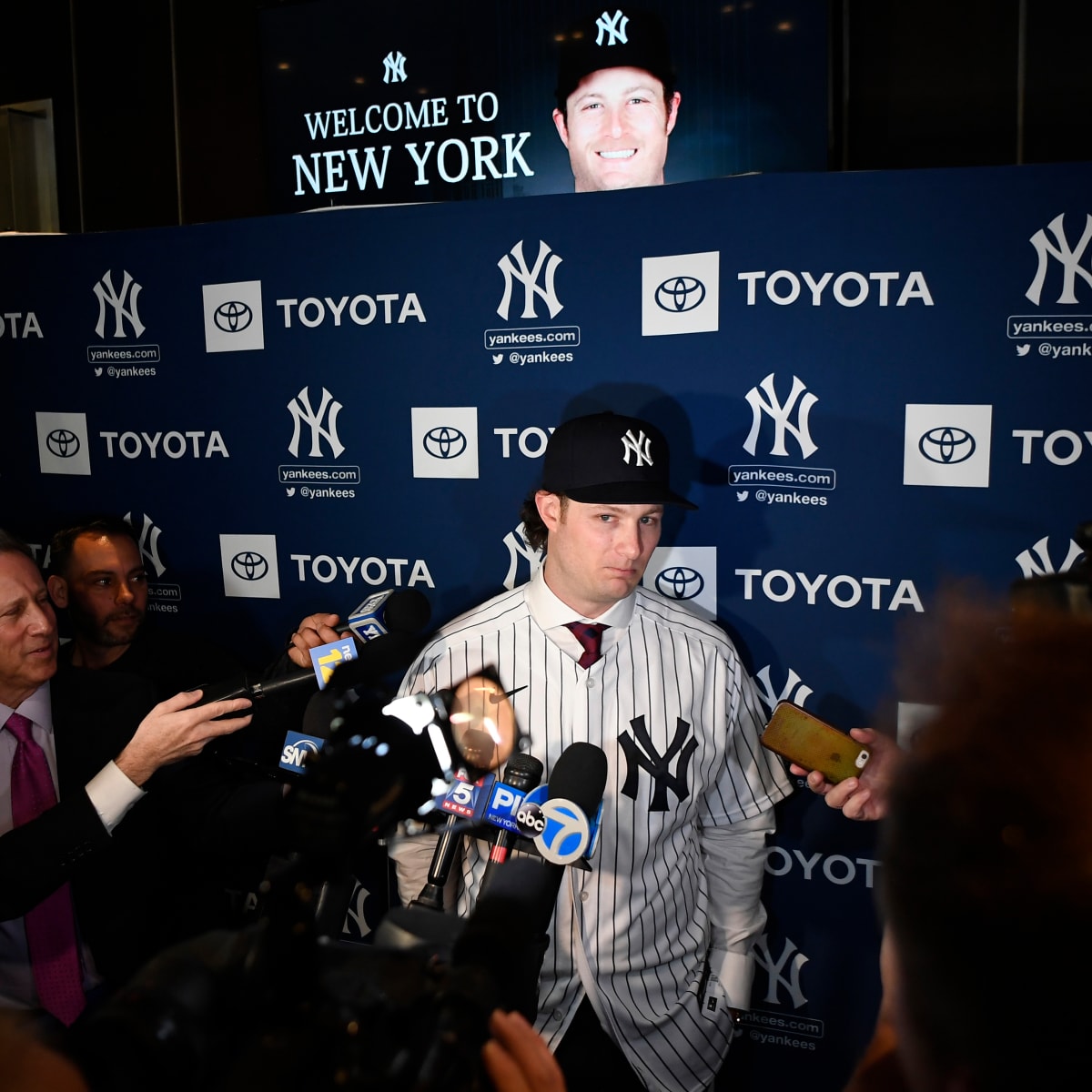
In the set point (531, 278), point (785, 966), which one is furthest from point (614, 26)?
point (785, 966)

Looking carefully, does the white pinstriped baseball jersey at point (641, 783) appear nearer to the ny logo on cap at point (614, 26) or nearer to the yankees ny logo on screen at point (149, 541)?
the yankees ny logo on screen at point (149, 541)

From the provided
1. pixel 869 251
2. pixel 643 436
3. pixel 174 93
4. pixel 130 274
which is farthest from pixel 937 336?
pixel 174 93

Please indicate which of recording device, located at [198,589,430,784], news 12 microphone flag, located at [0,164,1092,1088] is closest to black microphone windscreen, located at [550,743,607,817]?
recording device, located at [198,589,430,784]

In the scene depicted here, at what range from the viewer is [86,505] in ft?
8.52

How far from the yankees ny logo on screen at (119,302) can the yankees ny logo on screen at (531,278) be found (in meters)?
1.14

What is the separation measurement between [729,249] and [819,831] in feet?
4.76

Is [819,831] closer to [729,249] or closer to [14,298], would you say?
[729,249]

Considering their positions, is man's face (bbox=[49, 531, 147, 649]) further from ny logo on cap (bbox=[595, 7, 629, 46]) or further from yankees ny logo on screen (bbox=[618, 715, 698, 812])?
ny logo on cap (bbox=[595, 7, 629, 46])

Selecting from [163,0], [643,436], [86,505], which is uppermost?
[163,0]

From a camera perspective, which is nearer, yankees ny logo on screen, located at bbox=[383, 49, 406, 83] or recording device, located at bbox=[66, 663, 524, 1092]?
recording device, located at bbox=[66, 663, 524, 1092]

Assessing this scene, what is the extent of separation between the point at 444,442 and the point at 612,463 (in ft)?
2.14

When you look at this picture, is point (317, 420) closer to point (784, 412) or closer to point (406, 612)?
point (406, 612)

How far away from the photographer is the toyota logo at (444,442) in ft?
7.32

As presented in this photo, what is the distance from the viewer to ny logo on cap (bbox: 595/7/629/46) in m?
2.60
